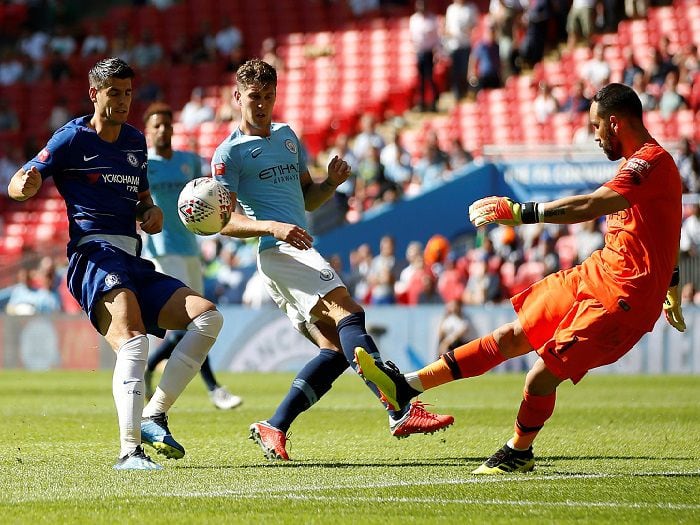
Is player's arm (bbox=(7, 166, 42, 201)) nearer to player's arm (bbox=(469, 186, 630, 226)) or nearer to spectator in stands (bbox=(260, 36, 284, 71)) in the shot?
player's arm (bbox=(469, 186, 630, 226))

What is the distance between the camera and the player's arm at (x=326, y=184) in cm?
817

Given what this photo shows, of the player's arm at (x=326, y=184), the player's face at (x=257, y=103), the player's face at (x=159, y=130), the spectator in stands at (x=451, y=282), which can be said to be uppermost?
the player's face at (x=257, y=103)

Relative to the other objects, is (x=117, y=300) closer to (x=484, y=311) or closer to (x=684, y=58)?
(x=484, y=311)

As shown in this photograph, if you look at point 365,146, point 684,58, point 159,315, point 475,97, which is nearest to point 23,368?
point 365,146

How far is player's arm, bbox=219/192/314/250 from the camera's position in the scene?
7574 mm

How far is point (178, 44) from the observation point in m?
30.9

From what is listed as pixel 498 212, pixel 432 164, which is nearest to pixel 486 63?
pixel 432 164

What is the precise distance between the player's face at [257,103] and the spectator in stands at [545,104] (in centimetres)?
1546

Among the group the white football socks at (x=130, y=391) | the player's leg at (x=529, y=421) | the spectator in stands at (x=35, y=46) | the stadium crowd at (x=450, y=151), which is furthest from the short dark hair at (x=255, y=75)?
the spectator in stands at (x=35, y=46)

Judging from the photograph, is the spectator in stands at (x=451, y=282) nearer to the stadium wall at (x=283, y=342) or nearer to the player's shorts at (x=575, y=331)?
the stadium wall at (x=283, y=342)

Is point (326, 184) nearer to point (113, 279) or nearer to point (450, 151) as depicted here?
point (113, 279)

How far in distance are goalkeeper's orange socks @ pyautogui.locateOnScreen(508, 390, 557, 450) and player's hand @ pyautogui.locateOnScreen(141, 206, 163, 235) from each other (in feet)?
7.84

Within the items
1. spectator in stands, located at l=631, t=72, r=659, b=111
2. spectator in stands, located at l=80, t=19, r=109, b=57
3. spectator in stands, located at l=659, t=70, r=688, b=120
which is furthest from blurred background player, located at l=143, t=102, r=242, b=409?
spectator in stands, located at l=80, t=19, r=109, b=57

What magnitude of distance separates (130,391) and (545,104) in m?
16.8
